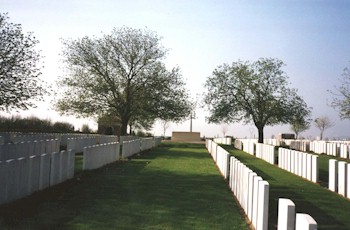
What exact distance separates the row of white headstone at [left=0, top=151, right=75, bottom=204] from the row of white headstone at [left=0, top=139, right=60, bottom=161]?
76.5 inches

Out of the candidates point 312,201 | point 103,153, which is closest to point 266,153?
point 103,153

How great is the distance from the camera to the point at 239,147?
33.2 meters

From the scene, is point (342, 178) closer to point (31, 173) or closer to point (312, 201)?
point (312, 201)

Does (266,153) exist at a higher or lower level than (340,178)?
higher

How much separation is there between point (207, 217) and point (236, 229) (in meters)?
0.73

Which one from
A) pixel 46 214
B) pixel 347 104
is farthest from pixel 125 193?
pixel 347 104

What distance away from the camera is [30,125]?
38062 millimetres

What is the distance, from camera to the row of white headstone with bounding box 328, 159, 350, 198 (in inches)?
379

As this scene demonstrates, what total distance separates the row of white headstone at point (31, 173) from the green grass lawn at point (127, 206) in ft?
0.69

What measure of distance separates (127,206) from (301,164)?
8.15 meters

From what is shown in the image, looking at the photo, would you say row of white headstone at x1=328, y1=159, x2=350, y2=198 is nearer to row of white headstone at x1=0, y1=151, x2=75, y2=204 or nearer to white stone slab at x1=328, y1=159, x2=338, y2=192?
white stone slab at x1=328, y1=159, x2=338, y2=192

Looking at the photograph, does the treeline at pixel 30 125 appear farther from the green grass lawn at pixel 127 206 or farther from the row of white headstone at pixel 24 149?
the green grass lawn at pixel 127 206

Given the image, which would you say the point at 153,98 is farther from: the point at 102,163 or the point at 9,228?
the point at 9,228

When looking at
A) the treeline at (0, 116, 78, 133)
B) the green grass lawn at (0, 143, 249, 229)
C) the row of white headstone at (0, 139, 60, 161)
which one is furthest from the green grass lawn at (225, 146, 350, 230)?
the treeline at (0, 116, 78, 133)
